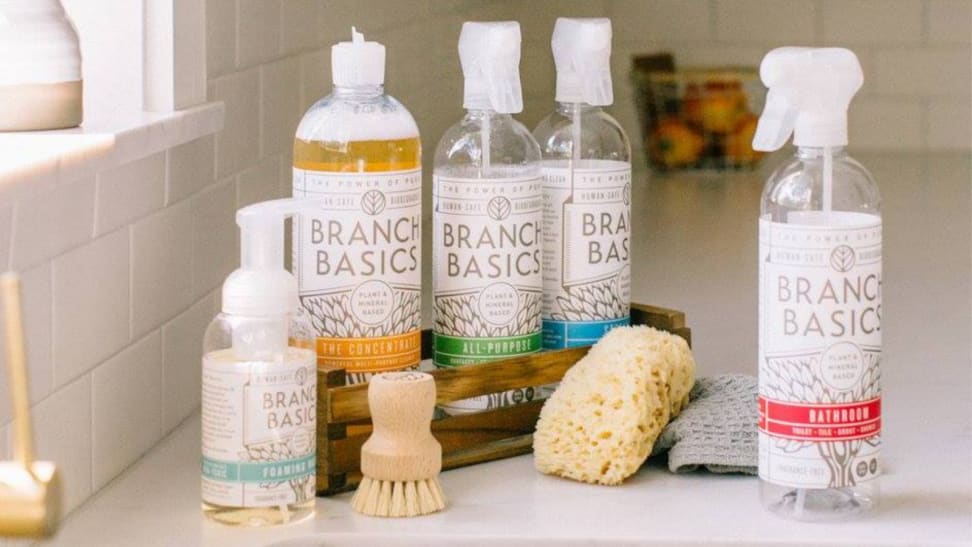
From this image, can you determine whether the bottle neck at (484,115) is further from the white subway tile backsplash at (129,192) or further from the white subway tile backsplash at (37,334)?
the white subway tile backsplash at (37,334)

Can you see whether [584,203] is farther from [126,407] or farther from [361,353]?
[126,407]

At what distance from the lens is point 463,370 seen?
107 cm

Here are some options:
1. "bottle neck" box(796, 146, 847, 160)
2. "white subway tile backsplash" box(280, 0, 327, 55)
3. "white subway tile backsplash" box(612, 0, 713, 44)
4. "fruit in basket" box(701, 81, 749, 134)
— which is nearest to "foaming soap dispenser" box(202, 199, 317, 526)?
"bottle neck" box(796, 146, 847, 160)

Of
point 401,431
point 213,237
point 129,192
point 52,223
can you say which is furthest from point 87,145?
point 213,237

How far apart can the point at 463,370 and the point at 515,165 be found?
16cm

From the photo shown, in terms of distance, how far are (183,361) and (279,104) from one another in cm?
35

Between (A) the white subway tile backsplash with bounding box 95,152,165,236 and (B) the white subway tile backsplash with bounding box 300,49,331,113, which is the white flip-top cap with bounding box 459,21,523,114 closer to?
(A) the white subway tile backsplash with bounding box 95,152,165,236

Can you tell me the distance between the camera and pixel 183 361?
122cm

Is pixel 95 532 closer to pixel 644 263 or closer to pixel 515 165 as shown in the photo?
pixel 515 165

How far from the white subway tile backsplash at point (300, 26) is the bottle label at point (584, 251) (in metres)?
0.45

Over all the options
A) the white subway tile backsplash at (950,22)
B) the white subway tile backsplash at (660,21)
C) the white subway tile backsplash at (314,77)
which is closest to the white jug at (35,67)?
the white subway tile backsplash at (314,77)

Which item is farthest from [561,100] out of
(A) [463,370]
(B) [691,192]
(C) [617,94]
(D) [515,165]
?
(C) [617,94]

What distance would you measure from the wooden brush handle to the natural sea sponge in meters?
0.11

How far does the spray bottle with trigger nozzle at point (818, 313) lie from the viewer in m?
0.93
